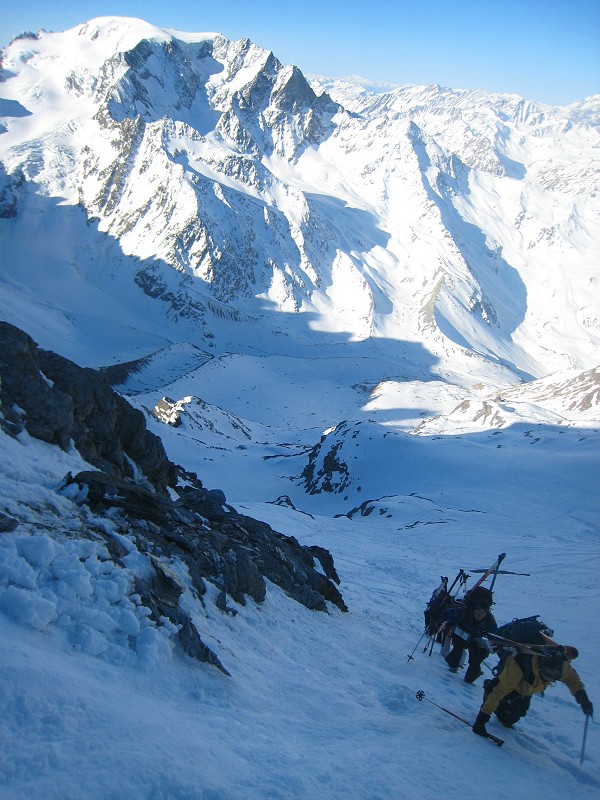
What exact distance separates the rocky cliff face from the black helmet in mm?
2940

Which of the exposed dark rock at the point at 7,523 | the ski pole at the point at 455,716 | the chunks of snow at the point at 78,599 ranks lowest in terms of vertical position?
the ski pole at the point at 455,716

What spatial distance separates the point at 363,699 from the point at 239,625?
6.10 feet

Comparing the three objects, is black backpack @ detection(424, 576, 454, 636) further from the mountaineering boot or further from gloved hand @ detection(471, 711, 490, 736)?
gloved hand @ detection(471, 711, 490, 736)

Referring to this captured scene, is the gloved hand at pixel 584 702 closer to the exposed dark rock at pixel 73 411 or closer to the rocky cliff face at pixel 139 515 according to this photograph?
the rocky cliff face at pixel 139 515

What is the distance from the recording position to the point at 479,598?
25.4ft

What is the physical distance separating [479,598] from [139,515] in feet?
16.8

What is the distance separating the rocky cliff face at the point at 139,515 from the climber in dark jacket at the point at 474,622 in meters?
2.66

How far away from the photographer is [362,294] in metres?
190

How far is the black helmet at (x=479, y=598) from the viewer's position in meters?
7.67

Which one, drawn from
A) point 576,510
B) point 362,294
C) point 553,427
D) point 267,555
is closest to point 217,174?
point 362,294

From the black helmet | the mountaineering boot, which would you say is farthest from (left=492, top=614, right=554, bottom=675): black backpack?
the mountaineering boot

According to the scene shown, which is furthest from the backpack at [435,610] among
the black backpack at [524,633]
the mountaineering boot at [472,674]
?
the black backpack at [524,633]

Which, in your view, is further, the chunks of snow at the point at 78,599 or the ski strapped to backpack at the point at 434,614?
the ski strapped to backpack at the point at 434,614

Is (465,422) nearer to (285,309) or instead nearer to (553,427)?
(553,427)
